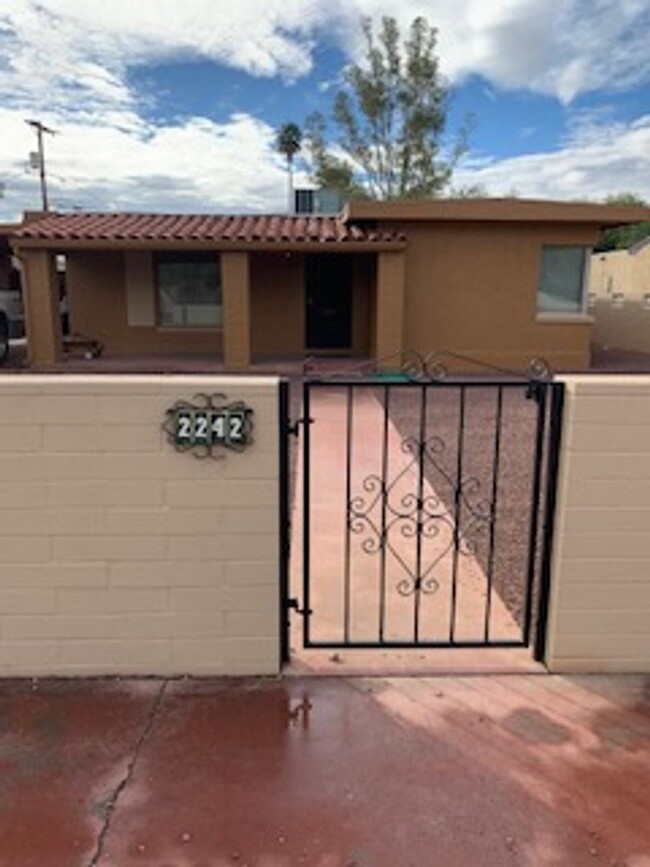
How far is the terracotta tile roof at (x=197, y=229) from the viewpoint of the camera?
47.3 ft

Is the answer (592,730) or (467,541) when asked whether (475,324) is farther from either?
(592,730)

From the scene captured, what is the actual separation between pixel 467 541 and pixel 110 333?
1368cm

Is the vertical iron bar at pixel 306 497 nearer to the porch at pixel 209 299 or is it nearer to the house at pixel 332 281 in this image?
the house at pixel 332 281

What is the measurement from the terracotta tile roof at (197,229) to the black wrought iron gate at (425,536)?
6910mm

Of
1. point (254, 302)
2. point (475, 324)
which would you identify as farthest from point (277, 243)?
point (475, 324)

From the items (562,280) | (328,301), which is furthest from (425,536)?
(328,301)

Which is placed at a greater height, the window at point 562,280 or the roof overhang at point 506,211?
the roof overhang at point 506,211

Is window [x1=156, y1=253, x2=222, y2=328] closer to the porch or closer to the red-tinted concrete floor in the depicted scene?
the porch

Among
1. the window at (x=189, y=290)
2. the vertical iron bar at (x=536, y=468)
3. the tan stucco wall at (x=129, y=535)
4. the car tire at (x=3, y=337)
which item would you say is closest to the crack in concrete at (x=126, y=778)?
the tan stucco wall at (x=129, y=535)

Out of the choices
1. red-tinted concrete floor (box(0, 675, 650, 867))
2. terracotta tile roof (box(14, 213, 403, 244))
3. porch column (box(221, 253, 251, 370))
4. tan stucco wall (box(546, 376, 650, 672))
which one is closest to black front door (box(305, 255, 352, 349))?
terracotta tile roof (box(14, 213, 403, 244))

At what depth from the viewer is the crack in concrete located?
242 centimetres

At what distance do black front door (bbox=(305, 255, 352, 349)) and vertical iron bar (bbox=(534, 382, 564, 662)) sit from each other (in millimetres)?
13923

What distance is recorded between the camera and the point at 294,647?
375 centimetres

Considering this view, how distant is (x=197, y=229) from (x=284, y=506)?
13.2m
